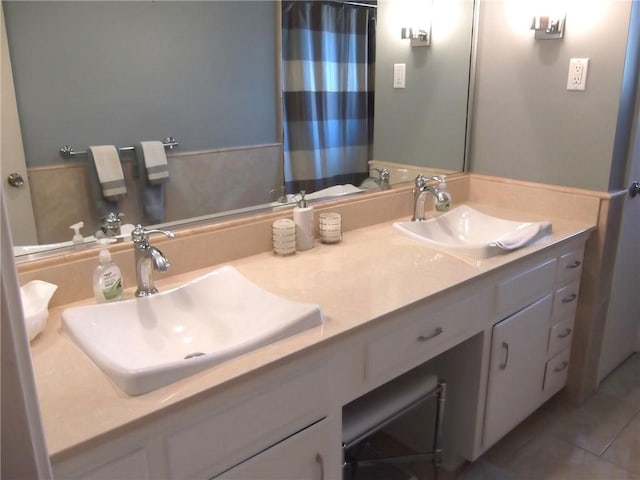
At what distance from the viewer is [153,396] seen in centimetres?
93

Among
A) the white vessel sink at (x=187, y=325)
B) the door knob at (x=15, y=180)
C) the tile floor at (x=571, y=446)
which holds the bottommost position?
the tile floor at (x=571, y=446)

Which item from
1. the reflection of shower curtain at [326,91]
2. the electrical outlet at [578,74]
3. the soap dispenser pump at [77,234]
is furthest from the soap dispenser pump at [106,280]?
the electrical outlet at [578,74]

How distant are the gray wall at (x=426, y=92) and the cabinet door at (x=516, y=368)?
814 mm

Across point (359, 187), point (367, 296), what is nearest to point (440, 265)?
point (367, 296)

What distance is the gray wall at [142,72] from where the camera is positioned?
1.50 metres

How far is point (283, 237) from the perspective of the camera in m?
1.66

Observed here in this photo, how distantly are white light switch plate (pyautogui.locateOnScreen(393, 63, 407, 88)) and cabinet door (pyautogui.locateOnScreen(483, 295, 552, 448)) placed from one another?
1.04 m

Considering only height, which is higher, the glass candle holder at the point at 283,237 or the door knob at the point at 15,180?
the door knob at the point at 15,180

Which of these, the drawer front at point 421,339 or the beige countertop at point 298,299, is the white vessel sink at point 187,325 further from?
the drawer front at point 421,339

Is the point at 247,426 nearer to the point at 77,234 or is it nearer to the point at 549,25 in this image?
the point at 77,234

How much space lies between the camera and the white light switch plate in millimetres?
2242

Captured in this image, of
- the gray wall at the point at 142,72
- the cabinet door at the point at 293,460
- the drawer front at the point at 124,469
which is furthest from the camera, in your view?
the gray wall at the point at 142,72

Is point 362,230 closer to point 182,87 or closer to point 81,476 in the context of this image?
point 182,87

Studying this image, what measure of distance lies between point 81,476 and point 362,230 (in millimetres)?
1308
